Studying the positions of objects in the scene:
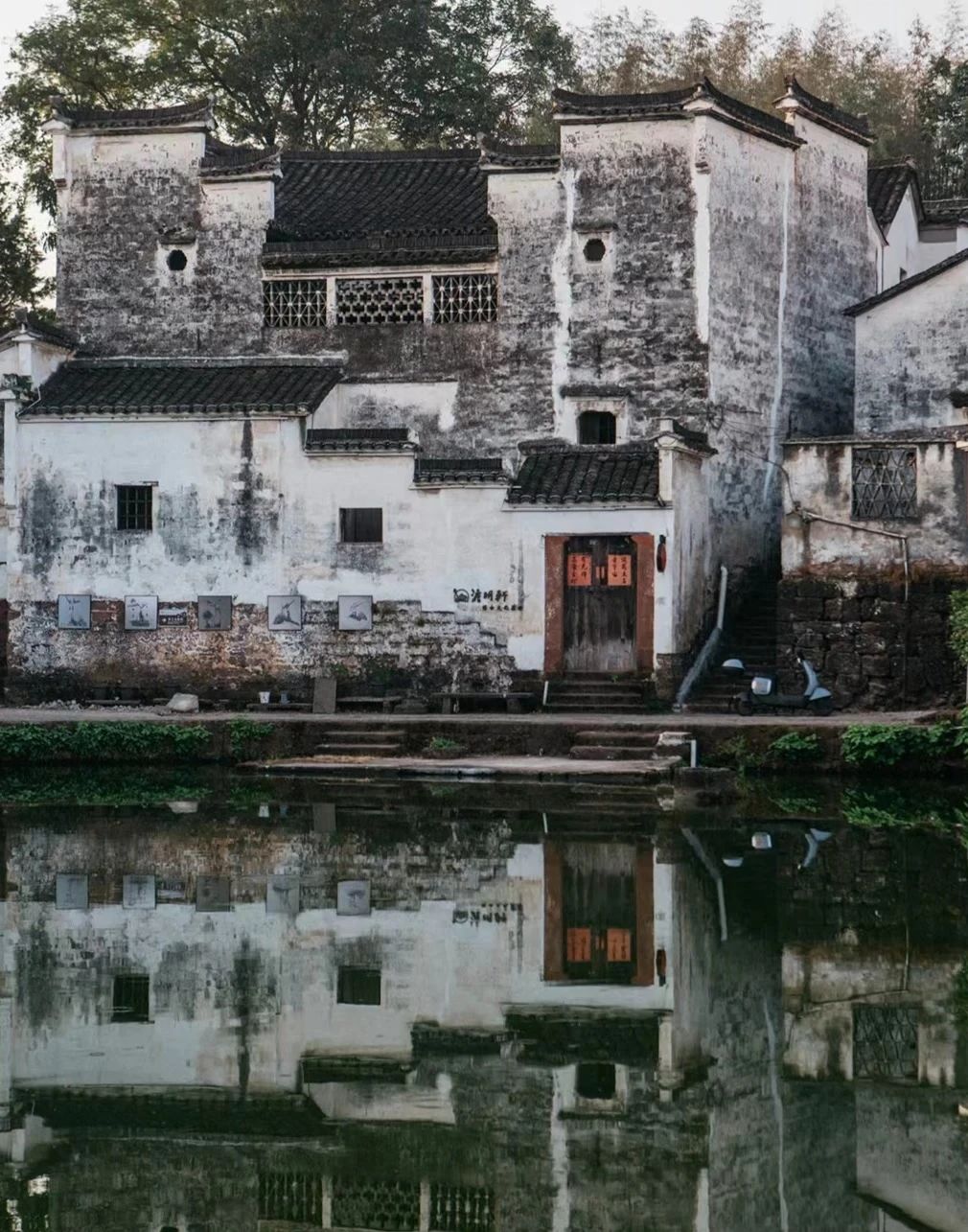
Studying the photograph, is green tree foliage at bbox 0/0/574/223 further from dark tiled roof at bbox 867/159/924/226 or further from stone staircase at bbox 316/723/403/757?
stone staircase at bbox 316/723/403/757

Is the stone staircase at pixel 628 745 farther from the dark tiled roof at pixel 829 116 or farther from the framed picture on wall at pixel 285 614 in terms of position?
the dark tiled roof at pixel 829 116

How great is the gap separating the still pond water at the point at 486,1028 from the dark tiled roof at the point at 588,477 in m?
8.02

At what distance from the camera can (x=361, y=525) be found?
27516 millimetres

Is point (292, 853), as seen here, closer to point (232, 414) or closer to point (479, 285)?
point (232, 414)

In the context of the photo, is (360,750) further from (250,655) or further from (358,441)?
(358,441)

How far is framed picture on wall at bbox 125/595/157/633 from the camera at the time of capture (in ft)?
91.9

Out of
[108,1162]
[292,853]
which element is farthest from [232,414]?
[108,1162]

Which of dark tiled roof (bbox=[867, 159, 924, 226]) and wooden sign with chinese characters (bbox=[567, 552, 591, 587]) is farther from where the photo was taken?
dark tiled roof (bbox=[867, 159, 924, 226])

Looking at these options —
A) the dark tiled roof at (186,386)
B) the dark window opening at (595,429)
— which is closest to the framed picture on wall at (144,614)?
the dark tiled roof at (186,386)

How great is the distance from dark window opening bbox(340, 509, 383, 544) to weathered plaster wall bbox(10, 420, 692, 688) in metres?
0.12

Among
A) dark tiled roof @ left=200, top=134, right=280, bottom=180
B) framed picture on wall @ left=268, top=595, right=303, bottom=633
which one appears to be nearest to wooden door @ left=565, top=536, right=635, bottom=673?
framed picture on wall @ left=268, top=595, right=303, bottom=633

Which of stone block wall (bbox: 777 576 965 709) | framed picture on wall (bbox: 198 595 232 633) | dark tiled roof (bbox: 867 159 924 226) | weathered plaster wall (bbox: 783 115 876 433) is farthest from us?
dark tiled roof (bbox: 867 159 924 226)

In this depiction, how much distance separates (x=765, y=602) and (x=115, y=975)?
17.0 meters

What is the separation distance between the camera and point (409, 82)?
4038 cm
